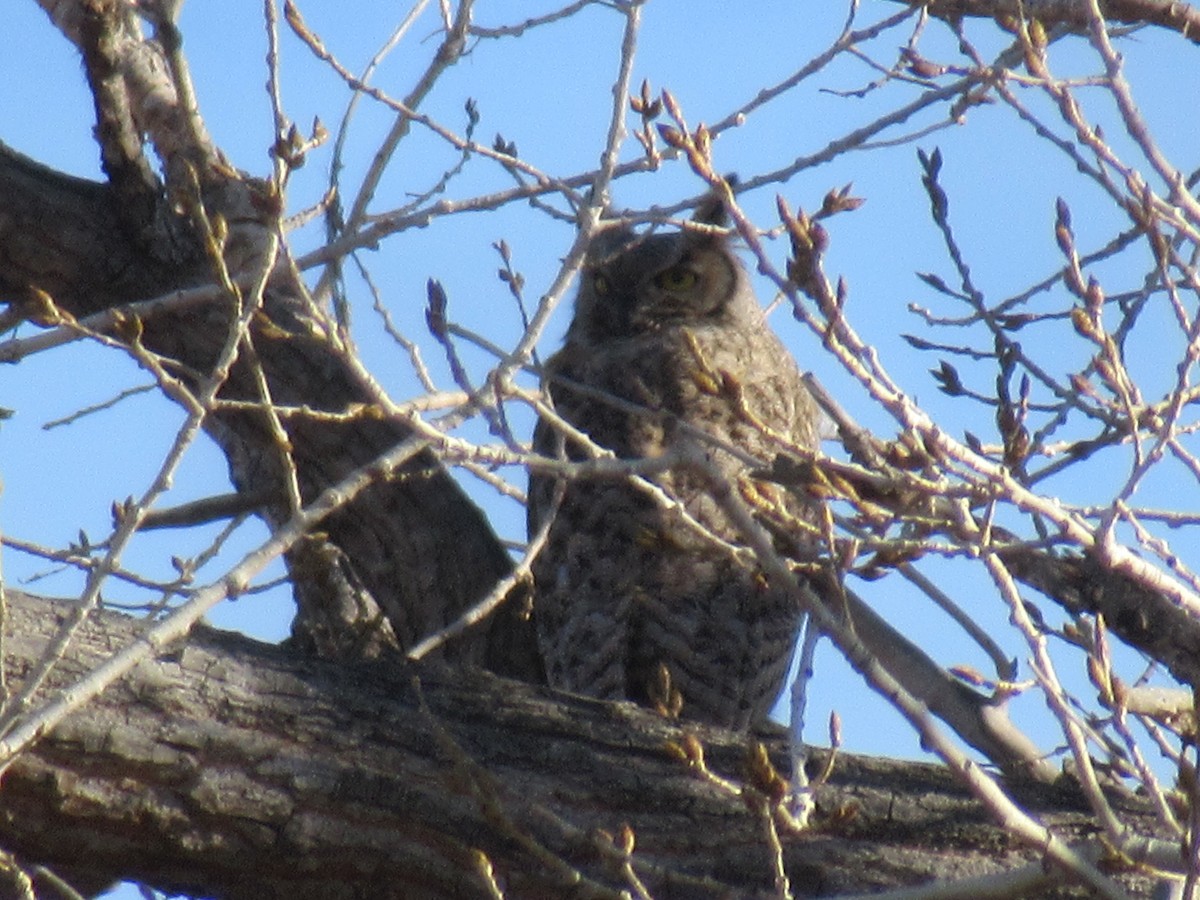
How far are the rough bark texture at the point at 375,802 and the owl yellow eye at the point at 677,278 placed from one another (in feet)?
9.42

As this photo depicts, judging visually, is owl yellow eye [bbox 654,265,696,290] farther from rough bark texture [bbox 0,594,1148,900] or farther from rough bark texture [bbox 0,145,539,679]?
rough bark texture [bbox 0,594,1148,900]

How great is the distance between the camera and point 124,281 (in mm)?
3768

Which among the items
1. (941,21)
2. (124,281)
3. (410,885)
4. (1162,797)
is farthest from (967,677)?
(124,281)

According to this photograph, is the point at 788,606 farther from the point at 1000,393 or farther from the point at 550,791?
the point at 1000,393

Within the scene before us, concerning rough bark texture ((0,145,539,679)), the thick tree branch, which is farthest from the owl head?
the thick tree branch

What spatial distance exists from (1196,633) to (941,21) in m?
1.41

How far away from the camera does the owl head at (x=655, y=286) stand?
5.49m

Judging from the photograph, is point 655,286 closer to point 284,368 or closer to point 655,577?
point 655,577

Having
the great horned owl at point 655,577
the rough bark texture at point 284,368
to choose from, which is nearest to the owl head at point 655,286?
the great horned owl at point 655,577

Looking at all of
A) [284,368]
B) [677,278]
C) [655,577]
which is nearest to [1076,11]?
[284,368]

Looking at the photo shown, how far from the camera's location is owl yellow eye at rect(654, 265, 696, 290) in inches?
219

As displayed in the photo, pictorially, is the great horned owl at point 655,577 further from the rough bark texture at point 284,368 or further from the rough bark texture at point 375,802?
the rough bark texture at point 375,802

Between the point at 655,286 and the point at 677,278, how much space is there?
0.08 m

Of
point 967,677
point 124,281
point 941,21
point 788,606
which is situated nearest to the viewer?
point 967,677
